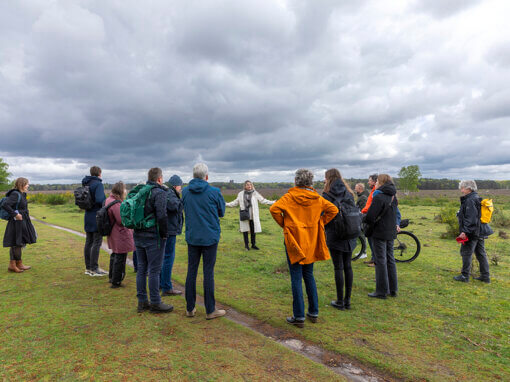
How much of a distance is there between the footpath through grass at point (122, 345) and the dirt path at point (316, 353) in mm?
202

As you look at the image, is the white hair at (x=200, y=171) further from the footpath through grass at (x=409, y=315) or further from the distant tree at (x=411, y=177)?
the distant tree at (x=411, y=177)

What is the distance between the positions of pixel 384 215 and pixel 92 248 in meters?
6.73

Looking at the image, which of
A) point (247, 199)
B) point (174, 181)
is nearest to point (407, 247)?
point (247, 199)

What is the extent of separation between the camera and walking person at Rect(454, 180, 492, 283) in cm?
622

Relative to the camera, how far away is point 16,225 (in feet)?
22.7

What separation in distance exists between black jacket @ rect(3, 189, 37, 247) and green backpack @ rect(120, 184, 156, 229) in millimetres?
4326

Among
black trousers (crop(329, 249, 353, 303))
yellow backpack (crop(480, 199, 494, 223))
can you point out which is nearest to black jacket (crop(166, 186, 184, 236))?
black trousers (crop(329, 249, 353, 303))

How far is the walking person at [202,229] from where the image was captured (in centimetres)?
444

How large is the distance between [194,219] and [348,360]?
9.48 ft

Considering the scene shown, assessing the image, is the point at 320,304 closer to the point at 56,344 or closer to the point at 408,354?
the point at 408,354

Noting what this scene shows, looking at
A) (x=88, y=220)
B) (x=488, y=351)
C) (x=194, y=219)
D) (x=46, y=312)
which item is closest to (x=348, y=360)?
(x=488, y=351)

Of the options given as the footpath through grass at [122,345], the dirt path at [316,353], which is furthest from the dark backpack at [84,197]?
the dirt path at [316,353]

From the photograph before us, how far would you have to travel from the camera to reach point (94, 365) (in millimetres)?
3271

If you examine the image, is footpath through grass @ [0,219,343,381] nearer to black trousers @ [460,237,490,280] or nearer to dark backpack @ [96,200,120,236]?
dark backpack @ [96,200,120,236]
